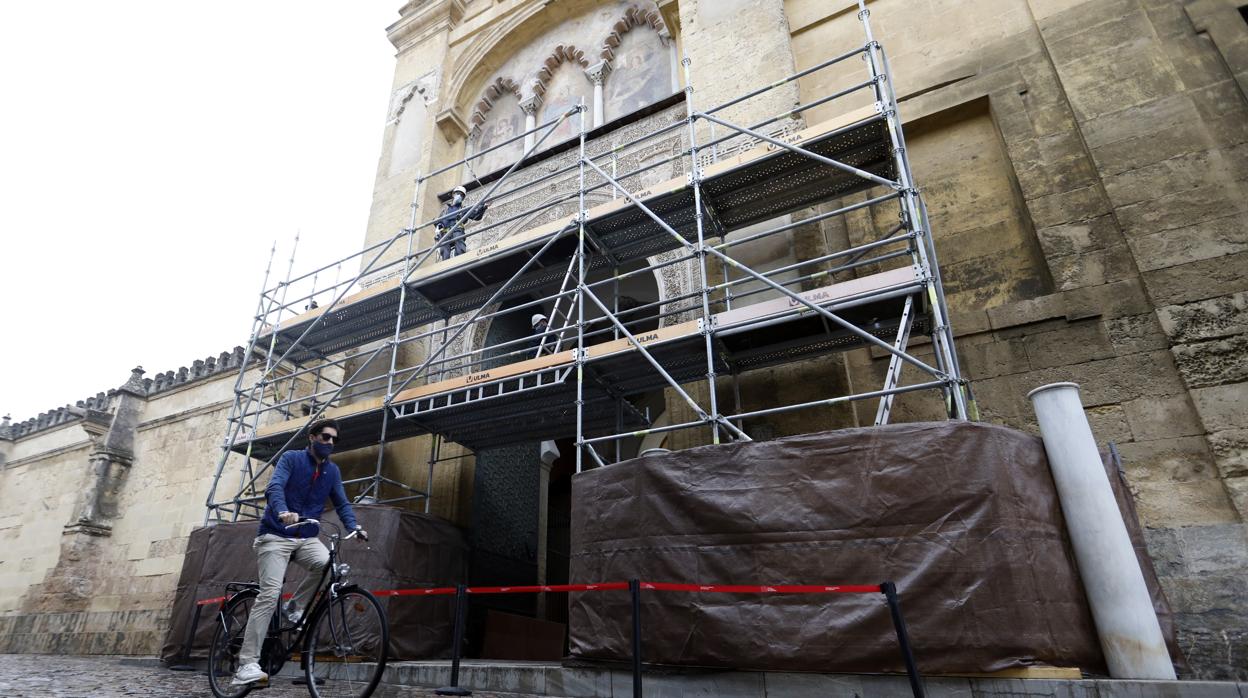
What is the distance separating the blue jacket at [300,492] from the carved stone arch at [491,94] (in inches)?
438

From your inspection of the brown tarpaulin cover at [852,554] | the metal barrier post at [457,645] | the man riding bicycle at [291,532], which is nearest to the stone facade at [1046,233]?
the brown tarpaulin cover at [852,554]

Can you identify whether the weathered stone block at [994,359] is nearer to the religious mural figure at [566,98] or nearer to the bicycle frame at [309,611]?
the bicycle frame at [309,611]

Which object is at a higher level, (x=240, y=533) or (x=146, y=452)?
(x=146, y=452)

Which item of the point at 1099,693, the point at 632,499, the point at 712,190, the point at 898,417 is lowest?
the point at 1099,693

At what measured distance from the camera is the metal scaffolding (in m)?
6.42

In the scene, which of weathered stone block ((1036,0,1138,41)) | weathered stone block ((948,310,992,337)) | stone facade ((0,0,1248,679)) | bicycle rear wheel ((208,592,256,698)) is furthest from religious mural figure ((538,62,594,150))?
bicycle rear wheel ((208,592,256,698))

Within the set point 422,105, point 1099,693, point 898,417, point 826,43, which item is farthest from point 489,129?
point 1099,693

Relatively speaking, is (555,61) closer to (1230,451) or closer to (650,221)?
(650,221)

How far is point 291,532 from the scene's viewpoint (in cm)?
452

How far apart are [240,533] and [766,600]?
7018 millimetres

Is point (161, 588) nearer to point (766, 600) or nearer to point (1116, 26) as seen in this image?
point (766, 600)

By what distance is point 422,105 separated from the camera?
47.7 feet

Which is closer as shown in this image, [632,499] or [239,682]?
[239,682]

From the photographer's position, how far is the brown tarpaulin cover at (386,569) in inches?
295
